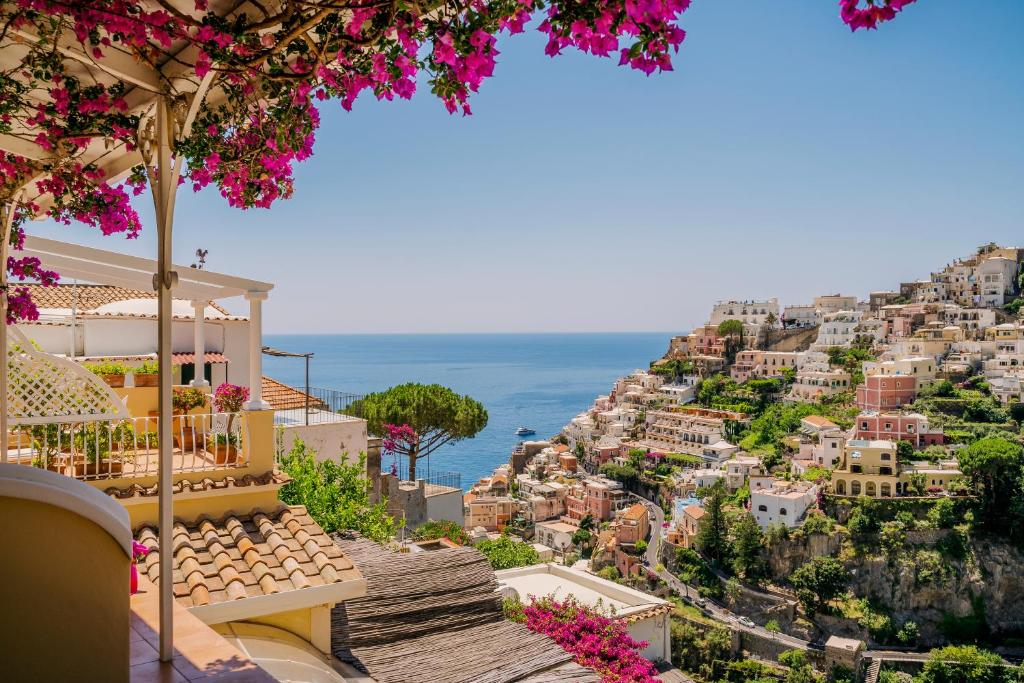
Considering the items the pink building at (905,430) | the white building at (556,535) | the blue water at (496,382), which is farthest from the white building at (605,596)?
the blue water at (496,382)

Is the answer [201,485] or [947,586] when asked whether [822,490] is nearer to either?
[947,586]

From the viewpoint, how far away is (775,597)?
30922 mm

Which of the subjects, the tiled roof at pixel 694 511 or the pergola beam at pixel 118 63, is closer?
the pergola beam at pixel 118 63

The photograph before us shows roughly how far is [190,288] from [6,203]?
2138mm

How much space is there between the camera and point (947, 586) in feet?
96.3

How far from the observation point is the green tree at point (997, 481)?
30234 millimetres

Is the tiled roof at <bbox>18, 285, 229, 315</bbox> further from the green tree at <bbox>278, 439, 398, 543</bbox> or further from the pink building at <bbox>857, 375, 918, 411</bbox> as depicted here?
the pink building at <bbox>857, 375, 918, 411</bbox>

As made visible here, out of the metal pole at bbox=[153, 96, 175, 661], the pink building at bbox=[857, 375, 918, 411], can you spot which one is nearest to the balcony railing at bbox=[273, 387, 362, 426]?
the metal pole at bbox=[153, 96, 175, 661]

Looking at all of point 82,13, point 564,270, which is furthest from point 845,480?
point 564,270

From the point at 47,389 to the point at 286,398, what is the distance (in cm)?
728

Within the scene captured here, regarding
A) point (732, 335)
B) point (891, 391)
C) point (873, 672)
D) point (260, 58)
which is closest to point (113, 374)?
point (260, 58)

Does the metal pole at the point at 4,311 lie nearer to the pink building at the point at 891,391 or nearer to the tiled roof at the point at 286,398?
the tiled roof at the point at 286,398

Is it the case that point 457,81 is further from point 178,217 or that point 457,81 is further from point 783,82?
point 783,82

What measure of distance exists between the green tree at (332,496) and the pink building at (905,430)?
38.1 m
